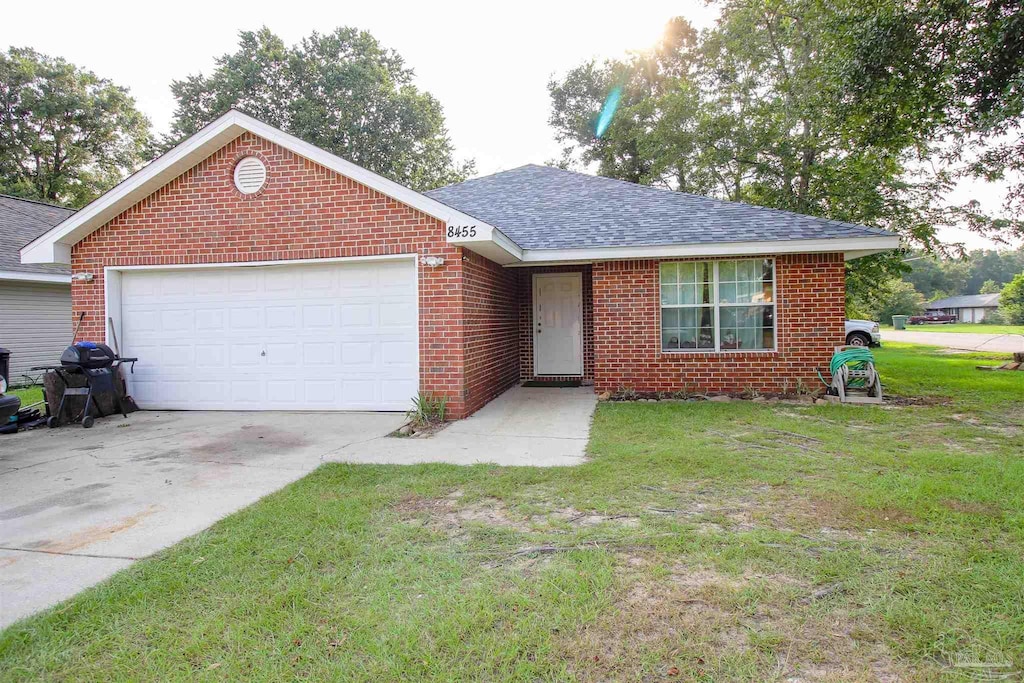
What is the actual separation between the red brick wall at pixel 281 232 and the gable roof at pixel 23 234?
453 cm

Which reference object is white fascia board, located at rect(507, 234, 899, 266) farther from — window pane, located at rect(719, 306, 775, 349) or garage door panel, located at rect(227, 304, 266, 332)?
garage door panel, located at rect(227, 304, 266, 332)

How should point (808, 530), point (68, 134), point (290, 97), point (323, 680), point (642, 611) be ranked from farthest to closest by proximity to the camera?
point (290, 97) < point (68, 134) < point (808, 530) < point (642, 611) < point (323, 680)

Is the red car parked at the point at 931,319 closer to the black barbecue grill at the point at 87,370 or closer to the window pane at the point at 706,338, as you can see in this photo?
the window pane at the point at 706,338

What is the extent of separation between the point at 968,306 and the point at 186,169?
85.8 m

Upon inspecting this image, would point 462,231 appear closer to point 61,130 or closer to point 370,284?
point 370,284

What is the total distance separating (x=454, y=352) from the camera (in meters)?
8.17

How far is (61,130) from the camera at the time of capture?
28.3 meters

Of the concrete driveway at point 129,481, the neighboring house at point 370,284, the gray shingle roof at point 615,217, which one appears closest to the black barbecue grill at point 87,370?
the concrete driveway at point 129,481

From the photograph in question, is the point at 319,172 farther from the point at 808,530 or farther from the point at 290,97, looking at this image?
the point at 290,97

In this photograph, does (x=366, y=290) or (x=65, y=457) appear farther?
(x=366, y=290)

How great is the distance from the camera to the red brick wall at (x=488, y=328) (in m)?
8.56

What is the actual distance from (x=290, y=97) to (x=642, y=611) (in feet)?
113

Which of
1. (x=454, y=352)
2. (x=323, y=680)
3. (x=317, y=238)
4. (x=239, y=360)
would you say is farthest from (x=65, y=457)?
(x=323, y=680)

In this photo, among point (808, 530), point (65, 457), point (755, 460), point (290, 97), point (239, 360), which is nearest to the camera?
point (808, 530)
